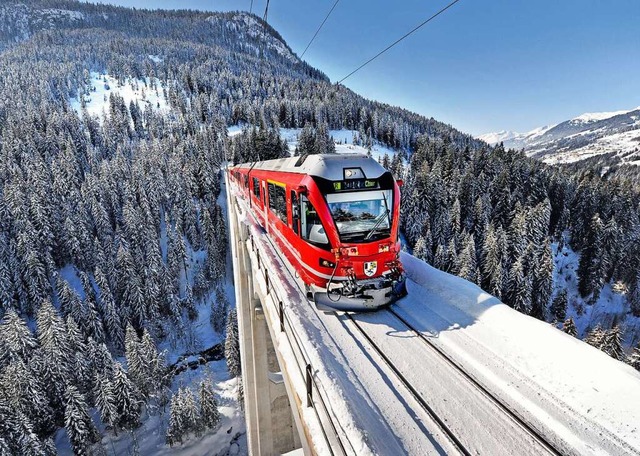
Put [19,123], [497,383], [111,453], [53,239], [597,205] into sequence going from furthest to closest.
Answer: [19,123]
[597,205]
[53,239]
[111,453]
[497,383]

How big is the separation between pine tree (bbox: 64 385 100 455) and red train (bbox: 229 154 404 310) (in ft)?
122

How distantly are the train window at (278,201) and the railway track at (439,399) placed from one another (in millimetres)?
4491

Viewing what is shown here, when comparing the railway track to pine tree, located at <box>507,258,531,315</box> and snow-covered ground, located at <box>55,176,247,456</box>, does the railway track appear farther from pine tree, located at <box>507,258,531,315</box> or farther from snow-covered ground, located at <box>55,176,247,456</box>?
pine tree, located at <box>507,258,531,315</box>

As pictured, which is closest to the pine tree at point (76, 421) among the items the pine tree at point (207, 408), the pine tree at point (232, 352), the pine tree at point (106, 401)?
the pine tree at point (106, 401)

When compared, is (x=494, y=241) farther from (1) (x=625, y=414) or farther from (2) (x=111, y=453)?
(2) (x=111, y=453)

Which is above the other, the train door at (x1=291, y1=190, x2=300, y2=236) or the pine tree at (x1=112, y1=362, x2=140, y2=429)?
the train door at (x1=291, y1=190, x2=300, y2=236)

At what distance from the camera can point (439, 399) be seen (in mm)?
5422

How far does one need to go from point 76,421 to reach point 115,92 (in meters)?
166

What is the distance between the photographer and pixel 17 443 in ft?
93.2

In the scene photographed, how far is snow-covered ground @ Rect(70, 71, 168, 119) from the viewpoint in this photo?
5468 inches

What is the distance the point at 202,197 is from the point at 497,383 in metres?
80.0

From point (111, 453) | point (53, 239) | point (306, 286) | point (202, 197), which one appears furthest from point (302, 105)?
point (306, 286)

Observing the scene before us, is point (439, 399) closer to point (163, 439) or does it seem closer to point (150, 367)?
point (163, 439)

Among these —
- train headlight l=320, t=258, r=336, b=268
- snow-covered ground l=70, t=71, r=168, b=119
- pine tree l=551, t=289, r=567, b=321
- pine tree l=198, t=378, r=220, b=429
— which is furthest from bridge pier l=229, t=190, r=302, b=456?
snow-covered ground l=70, t=71, r=168, b=119
